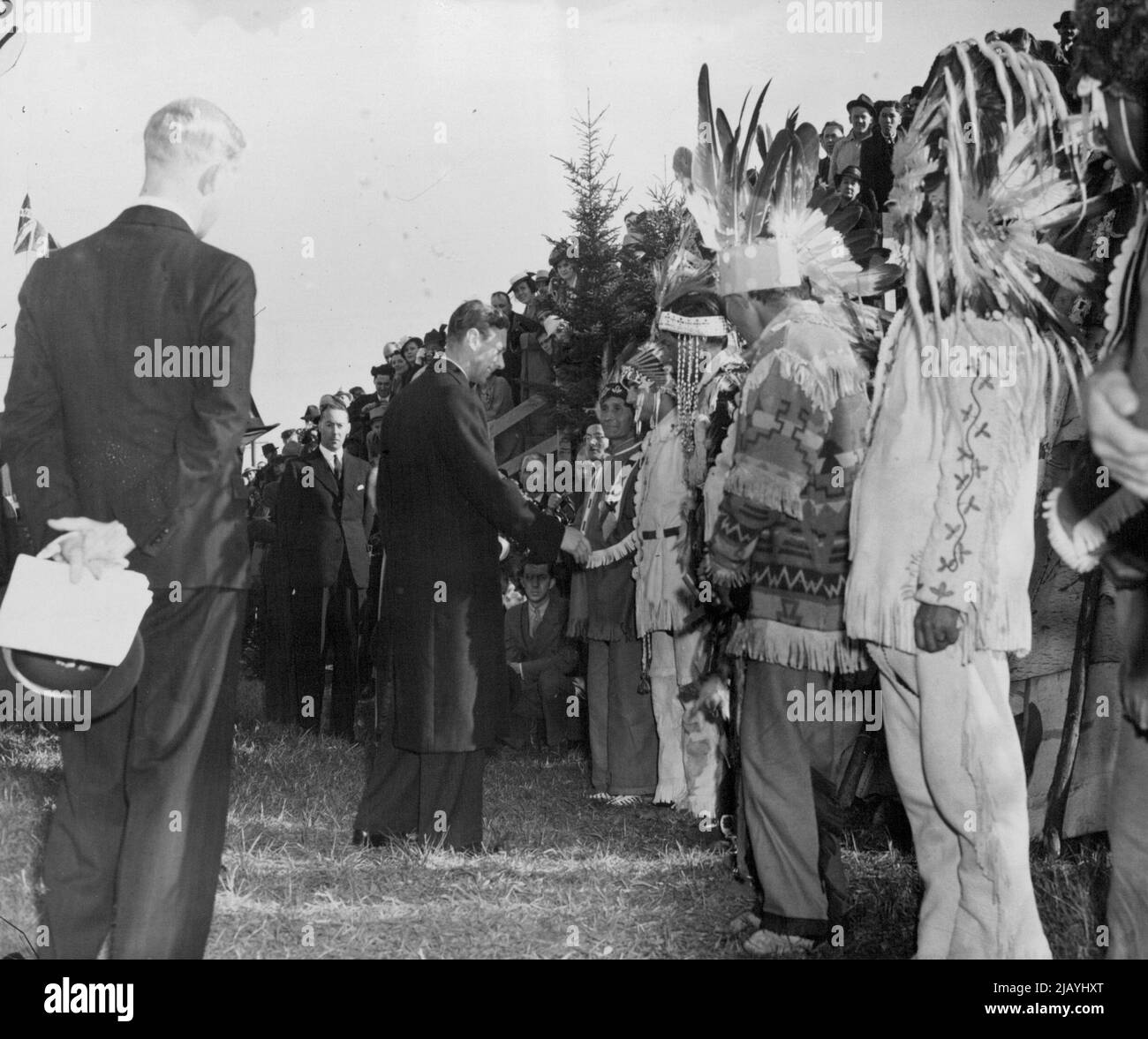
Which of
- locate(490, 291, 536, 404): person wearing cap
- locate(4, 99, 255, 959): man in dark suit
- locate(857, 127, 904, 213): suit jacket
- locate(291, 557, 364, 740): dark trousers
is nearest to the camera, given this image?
locate(4, 99, 255, 959): man in dark suit

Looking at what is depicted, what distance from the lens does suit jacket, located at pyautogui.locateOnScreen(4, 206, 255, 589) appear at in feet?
10.9

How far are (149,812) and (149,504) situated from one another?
27.3 inches

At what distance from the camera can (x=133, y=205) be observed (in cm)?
346

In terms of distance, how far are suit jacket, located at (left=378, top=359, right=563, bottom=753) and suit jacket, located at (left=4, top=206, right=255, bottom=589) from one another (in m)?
1.77

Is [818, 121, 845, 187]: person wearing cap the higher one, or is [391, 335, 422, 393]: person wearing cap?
[818, 121, 845, 187]: person wearing cap

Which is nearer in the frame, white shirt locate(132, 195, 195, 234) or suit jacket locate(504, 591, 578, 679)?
white shirt locate(132, 195, 195, 234)

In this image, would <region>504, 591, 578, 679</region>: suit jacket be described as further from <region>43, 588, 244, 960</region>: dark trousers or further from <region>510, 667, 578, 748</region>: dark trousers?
<region>43, 588, 244, 960</region>: dark trousers

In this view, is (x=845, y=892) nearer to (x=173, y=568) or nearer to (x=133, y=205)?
(x=173, y=568)

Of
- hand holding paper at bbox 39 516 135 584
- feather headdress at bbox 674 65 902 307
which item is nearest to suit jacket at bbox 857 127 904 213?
feather headdress at bbox 674 65 902 307

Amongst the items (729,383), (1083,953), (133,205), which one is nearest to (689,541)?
(729,383)

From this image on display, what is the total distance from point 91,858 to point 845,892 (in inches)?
83.4

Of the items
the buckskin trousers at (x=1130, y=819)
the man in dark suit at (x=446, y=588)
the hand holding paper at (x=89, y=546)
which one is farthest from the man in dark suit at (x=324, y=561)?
the buckskin trousers at (x=1130, y=819)

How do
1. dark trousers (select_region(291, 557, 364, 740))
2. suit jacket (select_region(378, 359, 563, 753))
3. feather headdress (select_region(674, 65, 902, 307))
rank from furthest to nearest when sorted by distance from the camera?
dark trousers (select_region(291, 557, 364, 740))
suit jacket (select_region(378, 359, 563, 753))
feather headdress (select_region(674, 65, 902, 307))

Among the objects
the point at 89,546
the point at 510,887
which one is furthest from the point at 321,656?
the point at 89,546
